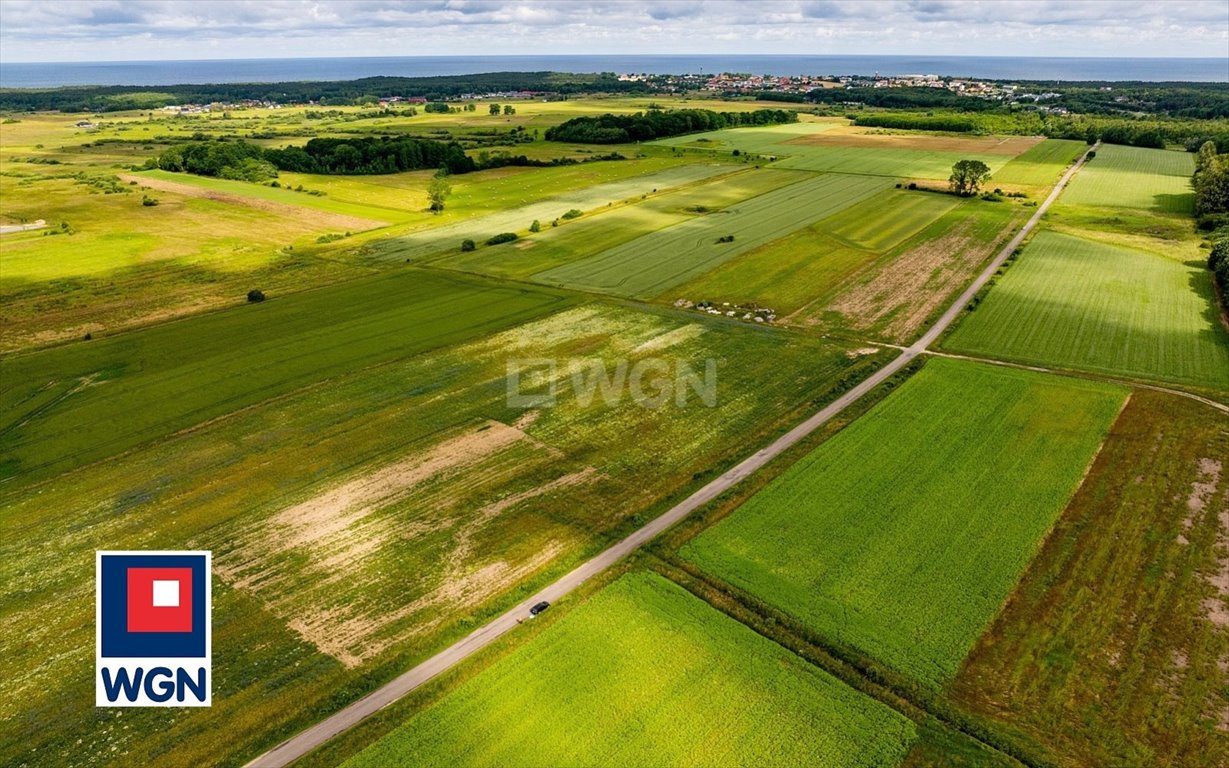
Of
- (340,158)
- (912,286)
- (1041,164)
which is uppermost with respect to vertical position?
(340,158)

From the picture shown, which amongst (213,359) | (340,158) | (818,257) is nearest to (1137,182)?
(818,257)

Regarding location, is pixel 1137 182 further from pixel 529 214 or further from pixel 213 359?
pixel 213 359

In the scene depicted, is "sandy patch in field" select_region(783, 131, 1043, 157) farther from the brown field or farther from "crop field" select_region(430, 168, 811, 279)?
"crop field" select_region(430, 168, 811, 279)

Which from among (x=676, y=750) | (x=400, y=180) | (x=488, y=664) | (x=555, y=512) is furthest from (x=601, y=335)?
(x=400, y=180)

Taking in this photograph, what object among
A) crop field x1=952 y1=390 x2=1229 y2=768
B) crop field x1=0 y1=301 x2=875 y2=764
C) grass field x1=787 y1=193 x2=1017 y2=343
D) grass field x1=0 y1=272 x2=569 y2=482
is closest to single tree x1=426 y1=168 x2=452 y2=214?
grass field x1=0 y1=272 x2=569 y2=482

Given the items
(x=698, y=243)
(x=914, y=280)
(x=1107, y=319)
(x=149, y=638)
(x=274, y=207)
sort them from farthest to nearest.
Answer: (x=274, y=207)
(x=698, y=243)
(x=914, y=280)
(x=1107, y=319)
(x=149, y=638)

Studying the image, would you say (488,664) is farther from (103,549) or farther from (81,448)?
(81,448)

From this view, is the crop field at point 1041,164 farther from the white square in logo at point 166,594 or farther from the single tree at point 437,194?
the white square in logo at point 166,594
